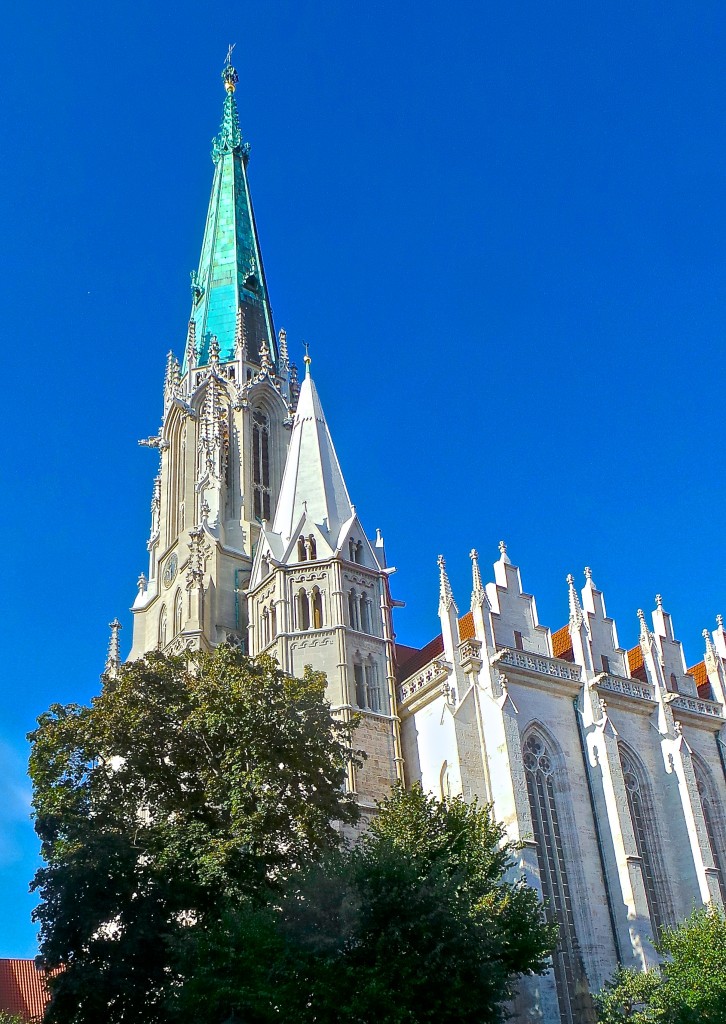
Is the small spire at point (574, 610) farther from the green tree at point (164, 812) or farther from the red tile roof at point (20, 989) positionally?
the red tile roof at point (20, 989)

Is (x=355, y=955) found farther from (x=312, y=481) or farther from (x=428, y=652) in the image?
(x=312, y=481)

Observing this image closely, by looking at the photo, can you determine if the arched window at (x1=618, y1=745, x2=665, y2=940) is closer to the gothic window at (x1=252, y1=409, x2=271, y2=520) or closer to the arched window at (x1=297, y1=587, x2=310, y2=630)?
the arched window at (x1=297, y1=587, x2=310, y2=630)

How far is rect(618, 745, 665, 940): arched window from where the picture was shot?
1347 inches

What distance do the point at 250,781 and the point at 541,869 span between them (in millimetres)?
12369

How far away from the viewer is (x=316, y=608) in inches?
1457

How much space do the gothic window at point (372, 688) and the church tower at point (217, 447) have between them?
7.20 meters

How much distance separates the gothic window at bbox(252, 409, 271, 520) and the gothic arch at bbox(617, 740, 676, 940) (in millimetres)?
18481

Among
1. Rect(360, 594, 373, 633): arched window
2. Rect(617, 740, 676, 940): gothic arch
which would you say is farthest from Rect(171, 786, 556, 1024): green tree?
Rect(360, 594, 373, 633): arched window

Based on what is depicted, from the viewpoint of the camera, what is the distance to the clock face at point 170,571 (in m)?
45.3

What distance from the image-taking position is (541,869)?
32.2 meters

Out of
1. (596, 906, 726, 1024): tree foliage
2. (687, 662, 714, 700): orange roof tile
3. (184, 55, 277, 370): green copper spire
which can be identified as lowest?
(596, 906, 726, 1024): tree foliage

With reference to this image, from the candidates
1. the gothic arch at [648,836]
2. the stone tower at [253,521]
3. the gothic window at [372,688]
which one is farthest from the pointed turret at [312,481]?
the gothic arch at [648,836]

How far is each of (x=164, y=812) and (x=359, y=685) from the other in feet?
37.7

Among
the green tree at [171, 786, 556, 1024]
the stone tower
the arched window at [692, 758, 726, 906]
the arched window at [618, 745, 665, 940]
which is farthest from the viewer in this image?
the arched window at [692, 758, 726, 906]
